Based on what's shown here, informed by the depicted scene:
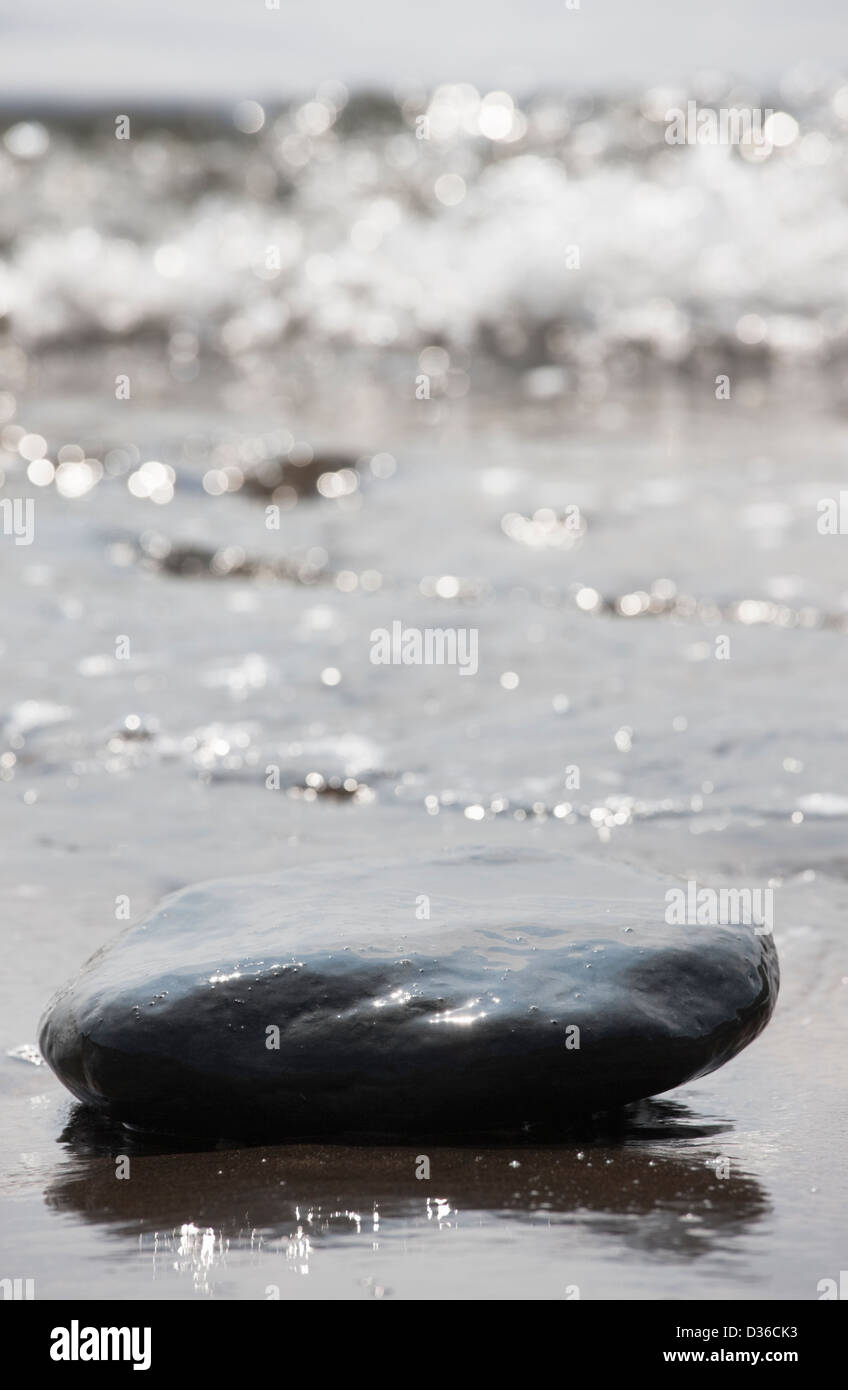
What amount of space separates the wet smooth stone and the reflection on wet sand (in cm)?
5

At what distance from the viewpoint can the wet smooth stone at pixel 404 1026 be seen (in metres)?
2.06

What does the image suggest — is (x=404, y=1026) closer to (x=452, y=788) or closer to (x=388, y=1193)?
(x=388, y=1193)

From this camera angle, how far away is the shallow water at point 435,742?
1811 millimetres

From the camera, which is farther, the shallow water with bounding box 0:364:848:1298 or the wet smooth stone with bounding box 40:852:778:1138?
the wet smooth stone with bounding box 40:852:778:1138

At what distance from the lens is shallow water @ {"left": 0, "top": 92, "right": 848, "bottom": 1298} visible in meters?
1.81

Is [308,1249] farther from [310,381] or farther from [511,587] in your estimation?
[310,381]

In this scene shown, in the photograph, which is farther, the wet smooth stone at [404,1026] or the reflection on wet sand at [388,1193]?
the wet smooth stone at [404,1026]

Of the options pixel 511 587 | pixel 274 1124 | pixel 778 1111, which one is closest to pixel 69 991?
pixel 274 1124

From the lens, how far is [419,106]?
45.6ft

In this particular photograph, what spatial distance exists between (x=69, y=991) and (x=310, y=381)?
315 inches

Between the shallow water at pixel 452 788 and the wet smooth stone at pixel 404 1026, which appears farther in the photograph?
the wet smooth stone at pixel 404 1026

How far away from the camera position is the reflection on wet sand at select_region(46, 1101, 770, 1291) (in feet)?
5.88

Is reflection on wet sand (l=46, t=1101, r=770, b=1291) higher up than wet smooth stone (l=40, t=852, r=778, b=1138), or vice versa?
wet smooth stone (l=40, t=852, r=778, b=1138)

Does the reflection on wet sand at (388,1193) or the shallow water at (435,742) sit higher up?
the shallow water at (435,742)
